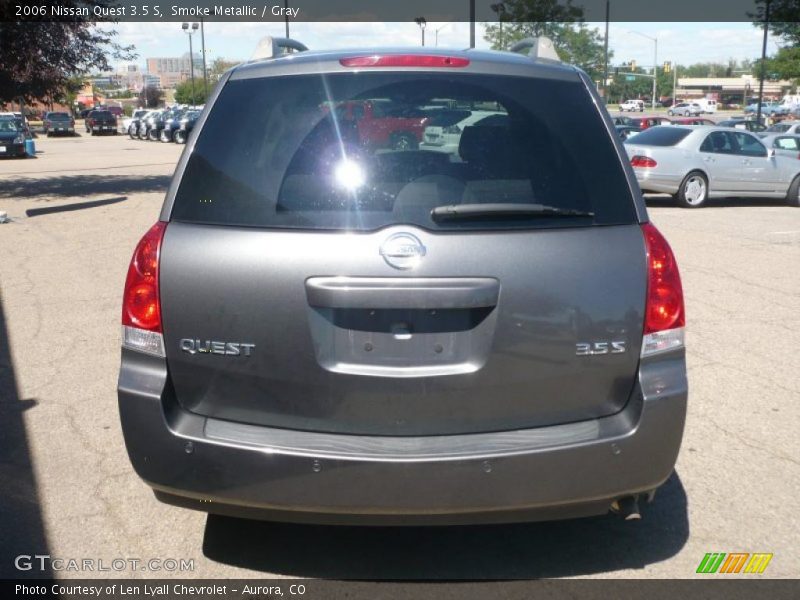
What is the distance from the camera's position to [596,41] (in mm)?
50375

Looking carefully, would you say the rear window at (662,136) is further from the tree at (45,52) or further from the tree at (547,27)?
the tree at (547,27)

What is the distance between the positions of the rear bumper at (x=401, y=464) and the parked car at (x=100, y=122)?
58.4 meters

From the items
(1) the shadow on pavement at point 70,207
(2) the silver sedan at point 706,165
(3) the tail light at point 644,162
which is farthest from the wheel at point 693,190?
(1) the shadow on pavement at point 70,207

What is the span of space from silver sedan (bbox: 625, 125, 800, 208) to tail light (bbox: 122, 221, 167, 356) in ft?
48.9

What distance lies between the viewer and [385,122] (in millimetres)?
3699

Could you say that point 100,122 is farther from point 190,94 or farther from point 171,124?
point 190,94

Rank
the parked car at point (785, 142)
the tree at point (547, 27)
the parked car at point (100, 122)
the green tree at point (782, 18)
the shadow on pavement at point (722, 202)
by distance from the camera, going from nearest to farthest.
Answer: the shadow on pavement at point (722, 202) → the parked car at point (785, 142) → the green tree at point (782, 18) → the tree at point (547, 27) → the parked car at point (100, 122)

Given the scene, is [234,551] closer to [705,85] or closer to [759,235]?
[759,235]

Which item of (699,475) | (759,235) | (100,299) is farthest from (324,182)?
(759,235)

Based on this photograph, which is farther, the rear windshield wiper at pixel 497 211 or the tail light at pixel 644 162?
the tail light at pixel 644 162

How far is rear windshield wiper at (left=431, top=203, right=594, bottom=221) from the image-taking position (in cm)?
293

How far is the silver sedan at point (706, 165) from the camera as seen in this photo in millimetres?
16750

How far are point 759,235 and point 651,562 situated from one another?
34.1 feet

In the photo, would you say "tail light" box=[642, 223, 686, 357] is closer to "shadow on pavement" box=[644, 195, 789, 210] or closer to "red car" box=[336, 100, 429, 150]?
"red car" box=[336, 100, 429, 150]
